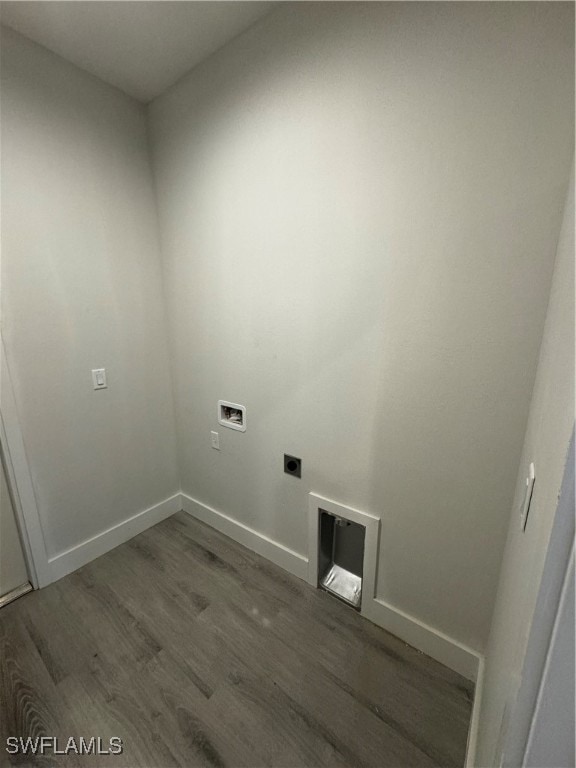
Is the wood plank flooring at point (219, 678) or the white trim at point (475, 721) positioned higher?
the white trim at point (475, 721)

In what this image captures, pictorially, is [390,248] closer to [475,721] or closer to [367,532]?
[367,532]

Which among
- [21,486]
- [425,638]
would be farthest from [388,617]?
[21,486]

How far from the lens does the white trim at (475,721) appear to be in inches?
36.4

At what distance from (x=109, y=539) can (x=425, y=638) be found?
1.74 metres

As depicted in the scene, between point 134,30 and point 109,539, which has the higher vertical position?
point 134,30

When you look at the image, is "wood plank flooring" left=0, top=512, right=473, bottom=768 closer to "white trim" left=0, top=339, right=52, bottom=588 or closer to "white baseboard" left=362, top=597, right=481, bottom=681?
"white baseboard" left=362, top=597, right=481, bottom=681

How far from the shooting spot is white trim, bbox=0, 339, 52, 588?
1.38 m

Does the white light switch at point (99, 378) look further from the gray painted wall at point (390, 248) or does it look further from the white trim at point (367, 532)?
the white trim at point (367, 532)

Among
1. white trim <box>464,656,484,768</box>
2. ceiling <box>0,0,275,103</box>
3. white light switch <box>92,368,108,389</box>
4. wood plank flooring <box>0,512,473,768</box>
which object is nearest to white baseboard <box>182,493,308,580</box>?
wood plank flooring <box>0,512,473,768</box>

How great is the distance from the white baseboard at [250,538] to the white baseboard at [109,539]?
13 centimetres

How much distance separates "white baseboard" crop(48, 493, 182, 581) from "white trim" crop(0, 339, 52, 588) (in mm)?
54

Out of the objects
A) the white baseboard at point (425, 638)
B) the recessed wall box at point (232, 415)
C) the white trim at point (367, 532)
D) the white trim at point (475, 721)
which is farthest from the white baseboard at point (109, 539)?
the white trim at point (475, 721)

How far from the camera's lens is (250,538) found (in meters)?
1.82

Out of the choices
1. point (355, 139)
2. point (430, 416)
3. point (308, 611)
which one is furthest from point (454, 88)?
point (308, 611)
